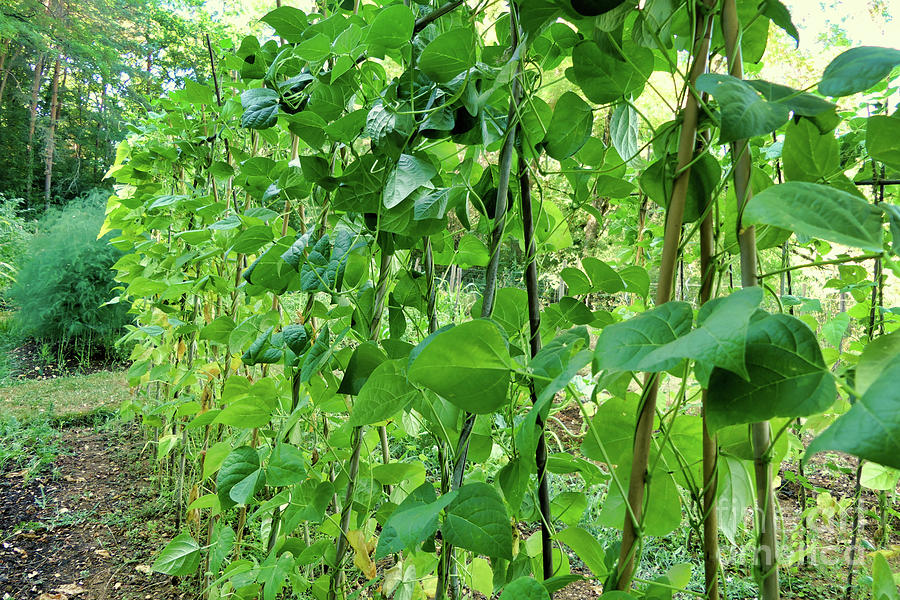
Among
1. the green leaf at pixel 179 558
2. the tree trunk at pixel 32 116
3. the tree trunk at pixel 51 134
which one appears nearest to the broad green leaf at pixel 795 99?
the green leaf at pixel 179 558

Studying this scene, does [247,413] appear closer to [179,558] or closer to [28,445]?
[179,558]

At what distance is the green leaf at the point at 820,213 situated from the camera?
0.23m

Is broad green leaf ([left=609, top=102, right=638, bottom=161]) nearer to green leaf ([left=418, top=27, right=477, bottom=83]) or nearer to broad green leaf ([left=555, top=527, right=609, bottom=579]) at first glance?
green leaf ([left=418, top=27, right=477, bottom=83])

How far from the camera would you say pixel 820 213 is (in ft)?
0.80

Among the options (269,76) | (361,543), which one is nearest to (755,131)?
(269,76)

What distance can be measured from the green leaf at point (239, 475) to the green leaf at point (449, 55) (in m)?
0.53

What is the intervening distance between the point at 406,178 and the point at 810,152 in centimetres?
32

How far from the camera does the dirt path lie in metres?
1.88

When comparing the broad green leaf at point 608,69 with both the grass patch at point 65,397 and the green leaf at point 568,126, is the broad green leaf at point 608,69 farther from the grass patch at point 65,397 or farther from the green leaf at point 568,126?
the grass patch at point 65,397

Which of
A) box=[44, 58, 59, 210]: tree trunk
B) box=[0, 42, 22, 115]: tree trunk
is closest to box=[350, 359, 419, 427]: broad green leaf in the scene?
box=[44, 58, 59, 210]: tree trunk

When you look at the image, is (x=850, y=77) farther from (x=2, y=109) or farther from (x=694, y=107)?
(x=2, y=109)

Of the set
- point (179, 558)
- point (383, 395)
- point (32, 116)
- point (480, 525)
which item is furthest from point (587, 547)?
point (32, 116)

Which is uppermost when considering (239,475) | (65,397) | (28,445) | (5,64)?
(5,64)

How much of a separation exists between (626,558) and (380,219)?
39 centimetres
